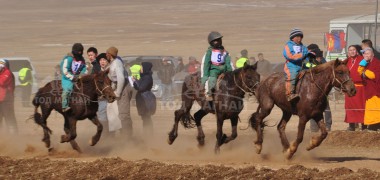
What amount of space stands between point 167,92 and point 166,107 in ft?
6.94

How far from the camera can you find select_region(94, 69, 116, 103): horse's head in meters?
17.6

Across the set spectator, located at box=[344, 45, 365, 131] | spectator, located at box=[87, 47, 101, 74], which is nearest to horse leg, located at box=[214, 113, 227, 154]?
spectator, located at box=[87, 47, 101, 74]

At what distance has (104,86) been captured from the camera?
58.1ft

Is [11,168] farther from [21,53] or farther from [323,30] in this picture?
[323,30]

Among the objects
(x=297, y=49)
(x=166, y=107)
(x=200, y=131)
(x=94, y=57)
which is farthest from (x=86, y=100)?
(x=166, y=107)

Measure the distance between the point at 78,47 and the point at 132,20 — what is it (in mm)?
56586

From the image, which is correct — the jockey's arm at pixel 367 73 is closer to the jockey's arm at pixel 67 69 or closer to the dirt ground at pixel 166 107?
the dirt ground at pixel 166 107

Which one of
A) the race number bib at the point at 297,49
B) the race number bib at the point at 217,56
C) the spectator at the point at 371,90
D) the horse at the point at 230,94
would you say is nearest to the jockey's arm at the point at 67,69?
the horse at the point at 230,94

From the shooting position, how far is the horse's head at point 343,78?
50.4 ft

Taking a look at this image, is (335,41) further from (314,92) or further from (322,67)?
(314,92)

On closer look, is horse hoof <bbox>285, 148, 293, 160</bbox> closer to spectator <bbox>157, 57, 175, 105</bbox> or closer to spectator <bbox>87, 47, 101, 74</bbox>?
spectator <bbox>87, 47, 101, 74</bbox>

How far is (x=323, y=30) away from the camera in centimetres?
6238

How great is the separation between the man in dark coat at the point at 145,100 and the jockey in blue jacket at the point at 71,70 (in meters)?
3.14

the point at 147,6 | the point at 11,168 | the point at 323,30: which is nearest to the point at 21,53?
the point at 323,30
